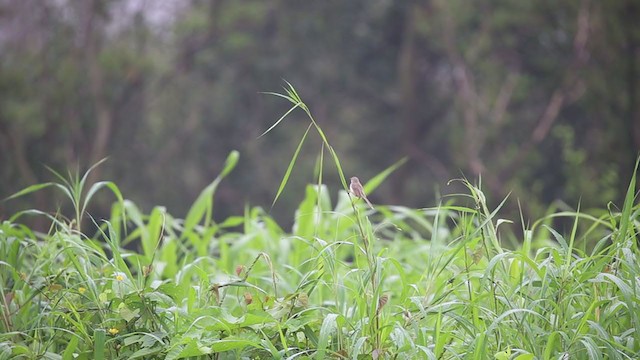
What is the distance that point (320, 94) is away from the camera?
12.1 m

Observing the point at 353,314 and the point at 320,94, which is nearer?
the point at 353,314

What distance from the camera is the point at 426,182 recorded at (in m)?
11.6

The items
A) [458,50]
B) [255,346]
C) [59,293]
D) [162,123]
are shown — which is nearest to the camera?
[255,346]

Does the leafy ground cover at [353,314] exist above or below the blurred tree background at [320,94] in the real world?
above

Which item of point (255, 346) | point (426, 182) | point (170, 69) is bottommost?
point (426, 182)

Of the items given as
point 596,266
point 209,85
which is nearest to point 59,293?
point 596,266

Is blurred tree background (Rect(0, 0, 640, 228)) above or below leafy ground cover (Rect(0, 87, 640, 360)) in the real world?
below

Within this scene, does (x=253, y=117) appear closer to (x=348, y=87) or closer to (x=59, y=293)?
(x=348, y=87)

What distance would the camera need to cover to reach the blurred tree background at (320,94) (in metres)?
10.2

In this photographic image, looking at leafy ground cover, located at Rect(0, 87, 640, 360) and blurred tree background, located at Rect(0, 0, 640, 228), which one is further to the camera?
blurred tree background, located at Rect(0, 0, 640, 228)

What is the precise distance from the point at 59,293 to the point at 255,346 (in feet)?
1.30

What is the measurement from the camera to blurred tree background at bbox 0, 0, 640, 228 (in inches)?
400

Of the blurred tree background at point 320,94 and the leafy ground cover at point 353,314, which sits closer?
the leafy ground cover at point 353,314

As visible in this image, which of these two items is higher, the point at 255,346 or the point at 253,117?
the point at 255,346
